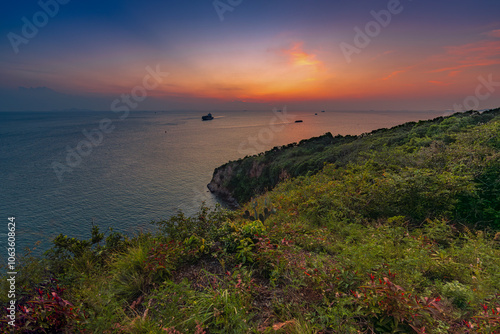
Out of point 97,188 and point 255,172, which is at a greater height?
point 255,172

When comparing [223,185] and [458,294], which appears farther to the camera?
[223,185]

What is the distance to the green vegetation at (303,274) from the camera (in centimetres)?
274

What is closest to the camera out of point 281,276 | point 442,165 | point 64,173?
point 281,276

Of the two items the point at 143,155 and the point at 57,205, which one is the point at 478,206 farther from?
the point at 143,155

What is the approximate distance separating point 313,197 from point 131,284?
6.71 m

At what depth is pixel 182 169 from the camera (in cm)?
5206

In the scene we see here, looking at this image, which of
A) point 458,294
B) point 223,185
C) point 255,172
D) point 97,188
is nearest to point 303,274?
point 458,294

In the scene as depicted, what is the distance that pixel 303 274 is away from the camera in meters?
3.59

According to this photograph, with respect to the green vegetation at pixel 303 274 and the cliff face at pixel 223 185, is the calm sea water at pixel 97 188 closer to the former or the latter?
the cliff face at pixel 223 185

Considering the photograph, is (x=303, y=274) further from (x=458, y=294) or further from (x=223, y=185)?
(x=223, y=185)

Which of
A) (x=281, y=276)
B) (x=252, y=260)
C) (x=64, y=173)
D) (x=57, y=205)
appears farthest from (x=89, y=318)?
(x=64, y=173)

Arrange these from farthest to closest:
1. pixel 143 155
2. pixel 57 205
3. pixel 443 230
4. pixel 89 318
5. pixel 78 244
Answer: pixel 143 155, pixel 57 205, pixel 78 244, pixel 443 230, pixel 89 318

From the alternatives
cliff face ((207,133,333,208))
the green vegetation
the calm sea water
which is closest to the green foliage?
the green vegetation

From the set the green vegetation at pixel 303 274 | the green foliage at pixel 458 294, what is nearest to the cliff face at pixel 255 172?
the green vegetation at pixel 303 274
